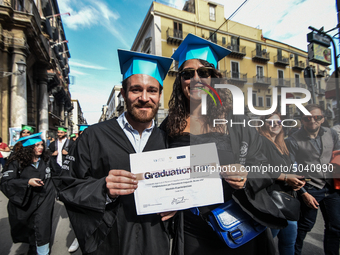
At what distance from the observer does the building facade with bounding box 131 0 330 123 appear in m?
21.5

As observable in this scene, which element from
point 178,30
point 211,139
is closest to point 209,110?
point 211,139

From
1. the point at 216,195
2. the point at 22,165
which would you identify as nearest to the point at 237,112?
the point at 216,195

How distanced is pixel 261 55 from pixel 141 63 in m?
29.4

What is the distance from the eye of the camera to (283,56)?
2830cm

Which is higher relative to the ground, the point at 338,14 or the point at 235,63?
the point at 235,63

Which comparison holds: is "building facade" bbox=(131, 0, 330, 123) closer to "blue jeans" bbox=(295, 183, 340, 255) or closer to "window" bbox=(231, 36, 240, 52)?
"window" bbox=(231, 36, 240, 52)

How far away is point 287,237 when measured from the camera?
2355 mm

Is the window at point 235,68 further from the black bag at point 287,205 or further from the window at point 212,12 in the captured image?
→ the black bag at point 287,205

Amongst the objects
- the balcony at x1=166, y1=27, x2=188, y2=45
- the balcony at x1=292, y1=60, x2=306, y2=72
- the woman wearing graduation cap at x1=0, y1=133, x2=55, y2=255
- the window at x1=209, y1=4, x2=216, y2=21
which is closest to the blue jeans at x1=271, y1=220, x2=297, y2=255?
the woman wearing graduation cap at x1=0, y1=133, x2=55, y2=255

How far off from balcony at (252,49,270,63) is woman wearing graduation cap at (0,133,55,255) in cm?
2836

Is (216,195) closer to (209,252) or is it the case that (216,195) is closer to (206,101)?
(209,252)

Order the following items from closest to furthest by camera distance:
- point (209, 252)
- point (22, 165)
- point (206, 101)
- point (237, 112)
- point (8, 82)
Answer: point (209, 252), point (237, 112), point (206, 101), point (22, 165), point (8, 82)

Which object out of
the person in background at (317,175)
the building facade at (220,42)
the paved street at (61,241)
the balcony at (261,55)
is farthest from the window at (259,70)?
the person in background at (317,175)

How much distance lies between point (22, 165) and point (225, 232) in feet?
10.3
